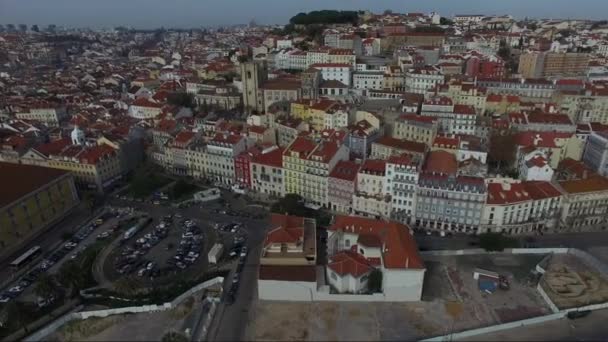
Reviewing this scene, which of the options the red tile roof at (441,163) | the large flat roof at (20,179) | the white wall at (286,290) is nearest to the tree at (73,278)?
the large flat roof at (20,179)

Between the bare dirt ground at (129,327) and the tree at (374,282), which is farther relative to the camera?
the tree at (374,282)

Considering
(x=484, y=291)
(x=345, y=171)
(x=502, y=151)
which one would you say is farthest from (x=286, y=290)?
(x=502, y=151)

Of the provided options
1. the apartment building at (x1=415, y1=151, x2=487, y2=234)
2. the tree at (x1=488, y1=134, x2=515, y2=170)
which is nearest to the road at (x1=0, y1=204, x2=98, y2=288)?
the apartment building at (x1=415, y1=151, x2=487, y2=234)

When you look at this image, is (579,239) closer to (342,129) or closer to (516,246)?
(516,246)

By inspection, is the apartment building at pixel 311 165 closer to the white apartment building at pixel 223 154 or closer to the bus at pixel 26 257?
the white apartment building at pixel 223 154

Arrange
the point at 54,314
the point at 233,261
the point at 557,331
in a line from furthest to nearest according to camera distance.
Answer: the point at 233,261, the point at 54,314, the point at 557,331

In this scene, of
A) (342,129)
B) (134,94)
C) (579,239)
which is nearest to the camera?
(579,239)

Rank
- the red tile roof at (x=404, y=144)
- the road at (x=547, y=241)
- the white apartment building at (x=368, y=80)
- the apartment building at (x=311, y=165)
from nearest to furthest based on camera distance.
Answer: the road at (x=547, y=241) < the apartment building at (x=311, y=165) < the red tile roof at (x=404, y=144) < the white apartment building at (x=368, y=80)

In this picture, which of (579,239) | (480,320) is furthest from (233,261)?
(579,239)
